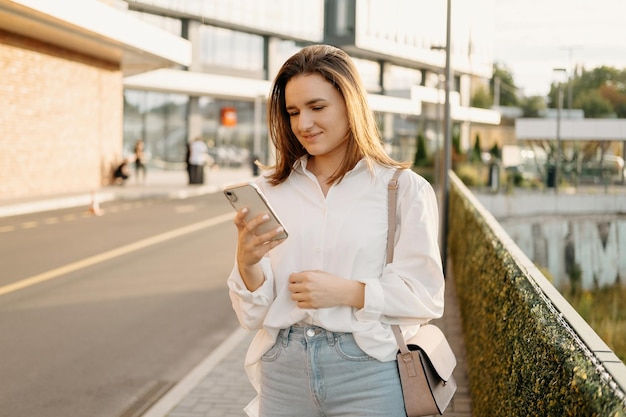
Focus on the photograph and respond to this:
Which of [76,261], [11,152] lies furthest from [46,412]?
[11,152]

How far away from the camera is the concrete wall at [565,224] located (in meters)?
39.6

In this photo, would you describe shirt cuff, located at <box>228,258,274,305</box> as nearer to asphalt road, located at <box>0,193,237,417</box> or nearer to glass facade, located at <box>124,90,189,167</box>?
asphalt road, located at <box>0,193,237,417</box>

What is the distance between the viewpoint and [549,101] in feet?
483

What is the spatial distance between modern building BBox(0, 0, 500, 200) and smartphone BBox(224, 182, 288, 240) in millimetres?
15267

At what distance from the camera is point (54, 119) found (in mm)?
29906

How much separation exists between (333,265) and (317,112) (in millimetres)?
454

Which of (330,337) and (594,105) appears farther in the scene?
(594,105)

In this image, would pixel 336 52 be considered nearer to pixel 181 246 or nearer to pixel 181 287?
pixel 181 287

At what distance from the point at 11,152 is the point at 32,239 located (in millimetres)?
11298

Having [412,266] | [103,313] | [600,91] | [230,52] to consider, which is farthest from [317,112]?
[600,91]

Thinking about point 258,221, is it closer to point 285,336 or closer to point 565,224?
point 285,336

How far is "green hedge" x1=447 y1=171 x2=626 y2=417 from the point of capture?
2.50m

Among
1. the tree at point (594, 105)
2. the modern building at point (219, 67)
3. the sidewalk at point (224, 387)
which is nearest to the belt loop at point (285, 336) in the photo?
the sidewalk at point (224, 387)

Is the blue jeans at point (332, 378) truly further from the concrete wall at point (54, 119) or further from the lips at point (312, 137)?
the concrete wall at point (54, 119)
